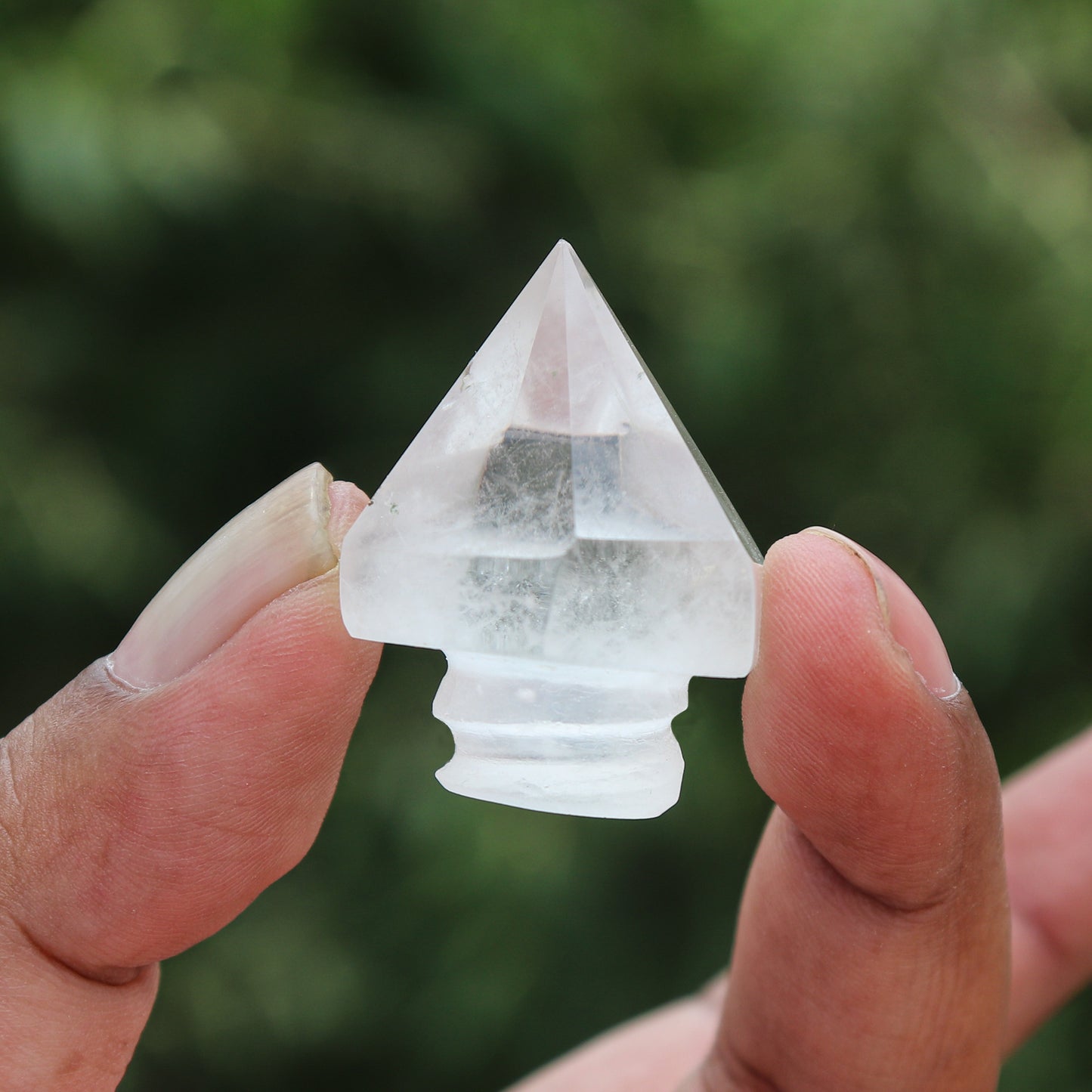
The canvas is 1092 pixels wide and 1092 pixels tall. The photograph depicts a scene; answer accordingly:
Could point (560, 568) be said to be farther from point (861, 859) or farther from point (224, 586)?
point (861, 859)

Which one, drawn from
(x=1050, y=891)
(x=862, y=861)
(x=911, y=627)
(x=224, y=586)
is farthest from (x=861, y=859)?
(x=1050, y=891)

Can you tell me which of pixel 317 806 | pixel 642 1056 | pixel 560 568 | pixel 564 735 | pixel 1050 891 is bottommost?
pixel 642 1056

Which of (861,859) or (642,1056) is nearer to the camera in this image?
(861,859)

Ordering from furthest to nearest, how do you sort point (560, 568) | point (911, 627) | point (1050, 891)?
point (1050, 891)
point (911, 627)
point (560, 568)

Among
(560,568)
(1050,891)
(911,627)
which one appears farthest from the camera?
(1050,891)

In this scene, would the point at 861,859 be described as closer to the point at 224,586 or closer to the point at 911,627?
the point at 911,627

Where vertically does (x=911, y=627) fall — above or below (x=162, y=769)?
above

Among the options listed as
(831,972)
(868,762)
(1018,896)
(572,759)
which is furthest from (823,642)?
(1018,896)

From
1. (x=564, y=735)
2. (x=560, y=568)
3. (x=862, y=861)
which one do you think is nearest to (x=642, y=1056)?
(x=862, y=861)
